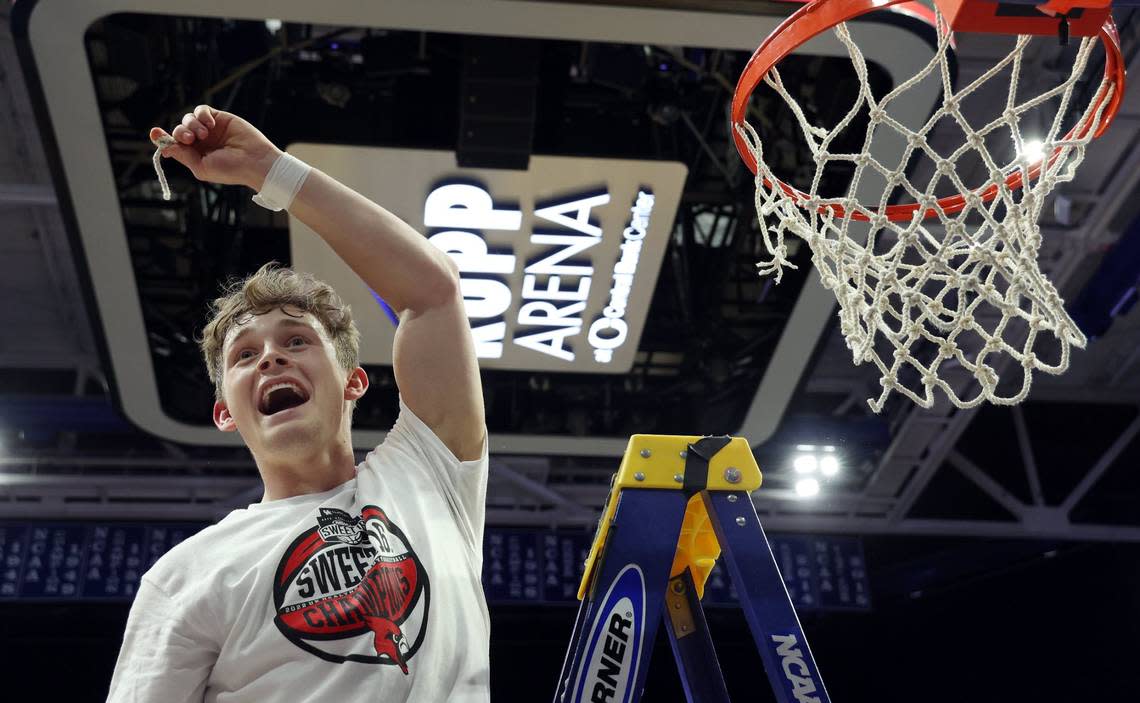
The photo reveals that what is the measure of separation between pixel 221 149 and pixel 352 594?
0.77 m

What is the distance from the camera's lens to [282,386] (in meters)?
2.07

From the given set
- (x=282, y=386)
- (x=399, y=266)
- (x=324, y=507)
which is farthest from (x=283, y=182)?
(x=324, y=507)

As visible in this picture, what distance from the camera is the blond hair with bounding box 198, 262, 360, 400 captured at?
2.18 m

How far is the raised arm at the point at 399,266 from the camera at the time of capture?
2057mm

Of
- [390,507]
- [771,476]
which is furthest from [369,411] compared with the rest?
[390,507]

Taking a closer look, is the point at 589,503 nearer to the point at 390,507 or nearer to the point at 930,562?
the point at 930,562

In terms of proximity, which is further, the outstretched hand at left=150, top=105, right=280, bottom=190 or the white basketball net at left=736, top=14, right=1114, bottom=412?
the white basketball net at left=736, top=14, right=1114, bottom=412

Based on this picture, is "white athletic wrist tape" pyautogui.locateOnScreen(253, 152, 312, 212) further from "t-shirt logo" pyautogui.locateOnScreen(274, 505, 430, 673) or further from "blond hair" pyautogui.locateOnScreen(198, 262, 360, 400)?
"t-shirt logo" pyautogui.locateOnScreen(274, 505, 430, 673)

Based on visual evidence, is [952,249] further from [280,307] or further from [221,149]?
[221,149]

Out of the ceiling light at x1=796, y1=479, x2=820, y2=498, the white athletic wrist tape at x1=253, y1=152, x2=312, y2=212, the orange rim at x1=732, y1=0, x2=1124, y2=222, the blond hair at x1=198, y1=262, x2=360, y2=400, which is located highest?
the orange rim at x1=732, y1=0, x2=1124, y2=222

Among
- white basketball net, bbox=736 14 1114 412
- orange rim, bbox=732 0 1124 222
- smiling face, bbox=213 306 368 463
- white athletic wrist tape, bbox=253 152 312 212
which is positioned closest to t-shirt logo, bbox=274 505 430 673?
smiling face, bbox=213 306 368 463

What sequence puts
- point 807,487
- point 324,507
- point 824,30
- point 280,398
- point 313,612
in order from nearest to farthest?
point 313,612 → point 324,507 → point 280,398 → point 824,30 → point 807,487

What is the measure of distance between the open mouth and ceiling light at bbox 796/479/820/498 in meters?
6.88

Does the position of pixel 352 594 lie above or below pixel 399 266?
below
